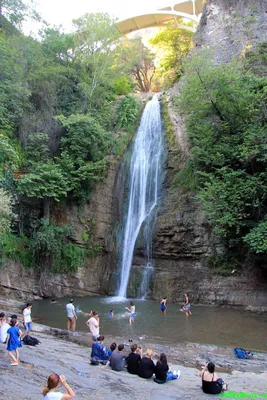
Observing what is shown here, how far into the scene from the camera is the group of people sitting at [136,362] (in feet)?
25.9

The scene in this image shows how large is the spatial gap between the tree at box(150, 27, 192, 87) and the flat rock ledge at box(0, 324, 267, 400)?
28817 millimetres

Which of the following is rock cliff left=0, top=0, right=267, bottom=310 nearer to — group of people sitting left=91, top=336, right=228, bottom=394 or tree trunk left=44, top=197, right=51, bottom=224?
tree trunk left=44, top=197, right=51, bottom=224

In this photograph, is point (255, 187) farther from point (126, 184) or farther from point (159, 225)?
point (126, 184)

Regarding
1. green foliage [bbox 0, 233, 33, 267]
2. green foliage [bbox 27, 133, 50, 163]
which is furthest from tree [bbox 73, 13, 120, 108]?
green foliage [bbox 0, 233, 33, 267]

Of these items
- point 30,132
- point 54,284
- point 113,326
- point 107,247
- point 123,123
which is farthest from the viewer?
point 123,123

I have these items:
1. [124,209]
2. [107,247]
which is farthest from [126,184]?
[107,247]

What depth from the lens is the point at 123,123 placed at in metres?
28.4

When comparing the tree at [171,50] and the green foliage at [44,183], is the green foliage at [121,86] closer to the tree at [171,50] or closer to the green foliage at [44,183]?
the tree at [171,50]

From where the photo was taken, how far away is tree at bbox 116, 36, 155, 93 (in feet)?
123

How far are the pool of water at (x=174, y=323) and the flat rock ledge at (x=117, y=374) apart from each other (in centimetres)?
110

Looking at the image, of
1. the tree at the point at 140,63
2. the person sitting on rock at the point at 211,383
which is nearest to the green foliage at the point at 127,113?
the tree at the point at 140,63

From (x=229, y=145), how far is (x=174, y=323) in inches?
403

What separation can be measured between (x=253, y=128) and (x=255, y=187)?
3.25 m

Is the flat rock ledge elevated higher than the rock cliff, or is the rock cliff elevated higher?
the rock cliff
